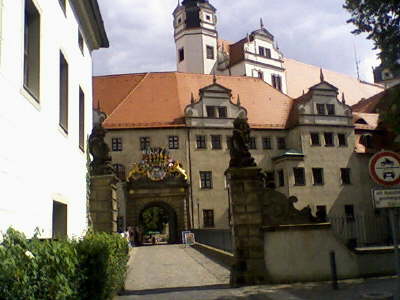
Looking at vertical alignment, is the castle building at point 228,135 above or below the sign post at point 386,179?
above

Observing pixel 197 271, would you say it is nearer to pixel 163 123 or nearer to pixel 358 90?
pixel 163 123

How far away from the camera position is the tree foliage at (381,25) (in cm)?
1234

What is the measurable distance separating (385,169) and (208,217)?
28690mm

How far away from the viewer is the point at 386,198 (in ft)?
25.0

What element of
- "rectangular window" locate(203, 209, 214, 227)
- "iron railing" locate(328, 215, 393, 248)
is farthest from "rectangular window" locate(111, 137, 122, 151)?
"iron railing" locate(328, 215, 393, 248)

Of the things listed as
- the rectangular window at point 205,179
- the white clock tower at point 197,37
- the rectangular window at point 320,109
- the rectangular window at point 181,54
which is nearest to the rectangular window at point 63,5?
the rectangular window at point 205,179

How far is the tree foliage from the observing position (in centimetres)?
1234

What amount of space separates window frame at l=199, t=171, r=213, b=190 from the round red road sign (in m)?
28.7

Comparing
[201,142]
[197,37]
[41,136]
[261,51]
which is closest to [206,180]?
[201,142]

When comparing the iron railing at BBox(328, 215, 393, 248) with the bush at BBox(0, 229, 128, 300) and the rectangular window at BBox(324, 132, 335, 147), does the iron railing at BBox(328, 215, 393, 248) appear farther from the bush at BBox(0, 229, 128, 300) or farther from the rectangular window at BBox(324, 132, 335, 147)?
the rectangular window at BBox(324, 132, 335, 147)

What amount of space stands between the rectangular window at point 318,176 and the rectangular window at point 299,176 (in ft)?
3.55

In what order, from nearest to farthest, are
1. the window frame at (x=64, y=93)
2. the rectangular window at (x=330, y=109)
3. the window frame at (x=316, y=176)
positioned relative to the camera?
the window frame at (x=64, y=93)
the window frame at (x=316, y=176)
the rectangular window at (x=330, y=109)

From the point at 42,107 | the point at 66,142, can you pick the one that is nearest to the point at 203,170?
the point at 66,142

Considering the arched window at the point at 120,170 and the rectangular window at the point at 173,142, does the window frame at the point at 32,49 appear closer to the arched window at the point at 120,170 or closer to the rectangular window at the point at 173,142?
the arched window at the point at 120,170
